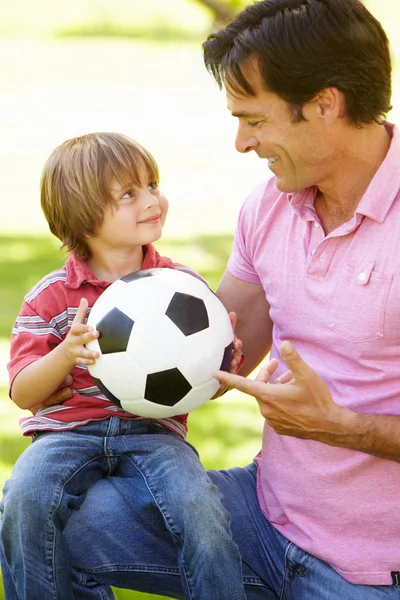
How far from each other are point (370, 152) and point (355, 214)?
22cm

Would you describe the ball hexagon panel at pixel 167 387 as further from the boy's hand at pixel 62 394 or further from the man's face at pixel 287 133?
the man's face at pixel 287 133

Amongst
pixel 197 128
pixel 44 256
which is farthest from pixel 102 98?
pixel 44 256

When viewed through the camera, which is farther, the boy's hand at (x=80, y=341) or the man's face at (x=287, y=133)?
the man's face at (x=287, y=133)

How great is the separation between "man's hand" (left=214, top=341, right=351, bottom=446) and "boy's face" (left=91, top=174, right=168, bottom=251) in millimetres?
608

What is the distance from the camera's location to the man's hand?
8.17 ft

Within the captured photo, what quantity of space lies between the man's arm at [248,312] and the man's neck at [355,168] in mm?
402

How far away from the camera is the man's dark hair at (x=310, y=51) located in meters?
2.71

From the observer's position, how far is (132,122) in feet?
45.6

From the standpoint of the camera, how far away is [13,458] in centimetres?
448

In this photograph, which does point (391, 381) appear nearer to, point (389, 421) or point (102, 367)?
point (389, 421)

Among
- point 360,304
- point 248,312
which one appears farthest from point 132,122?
point 360,304

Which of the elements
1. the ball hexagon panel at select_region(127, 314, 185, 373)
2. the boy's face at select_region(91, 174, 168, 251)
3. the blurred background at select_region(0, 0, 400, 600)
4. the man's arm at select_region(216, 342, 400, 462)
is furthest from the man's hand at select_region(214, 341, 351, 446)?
the blurred background at select_region(0, 0, 400, 600)

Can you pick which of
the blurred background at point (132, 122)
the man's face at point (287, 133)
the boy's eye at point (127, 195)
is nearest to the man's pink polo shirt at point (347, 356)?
the man's face at point (287, 133)

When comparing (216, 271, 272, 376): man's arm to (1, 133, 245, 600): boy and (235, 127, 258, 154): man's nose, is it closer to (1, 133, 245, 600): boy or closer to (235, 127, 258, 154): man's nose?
(1, 133, 245, 600): boy
